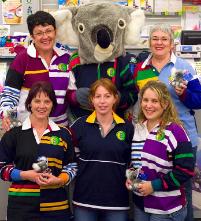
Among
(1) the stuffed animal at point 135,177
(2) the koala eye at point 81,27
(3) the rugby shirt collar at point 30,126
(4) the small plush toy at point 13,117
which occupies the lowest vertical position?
(1) the stuffed animal at point 135,177

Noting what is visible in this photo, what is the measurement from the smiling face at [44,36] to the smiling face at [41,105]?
0.39 metres

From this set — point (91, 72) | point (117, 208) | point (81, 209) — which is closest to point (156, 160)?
point (117, 208)

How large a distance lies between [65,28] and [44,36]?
230 millimetres

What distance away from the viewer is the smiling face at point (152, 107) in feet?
7.83

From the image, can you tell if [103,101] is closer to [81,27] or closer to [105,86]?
[105,86]

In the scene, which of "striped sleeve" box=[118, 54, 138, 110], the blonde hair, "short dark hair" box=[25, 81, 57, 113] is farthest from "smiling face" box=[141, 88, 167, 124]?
"short dark hair" box=[25, 81, 57, 113]

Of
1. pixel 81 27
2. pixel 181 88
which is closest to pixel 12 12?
pixel 81 27

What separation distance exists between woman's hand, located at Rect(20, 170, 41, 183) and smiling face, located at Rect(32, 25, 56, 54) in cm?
80

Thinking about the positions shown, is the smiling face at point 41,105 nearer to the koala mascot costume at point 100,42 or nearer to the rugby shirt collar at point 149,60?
the koala mascot costume at point 100,42

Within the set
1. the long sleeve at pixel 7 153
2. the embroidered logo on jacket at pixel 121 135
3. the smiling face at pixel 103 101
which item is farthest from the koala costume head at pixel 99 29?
the long sleeve at pixel 7 153

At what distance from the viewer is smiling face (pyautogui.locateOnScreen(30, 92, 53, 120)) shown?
2.37m

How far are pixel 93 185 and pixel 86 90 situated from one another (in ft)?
1.92

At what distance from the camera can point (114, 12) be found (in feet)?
8.82

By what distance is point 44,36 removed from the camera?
2598 millimetres
